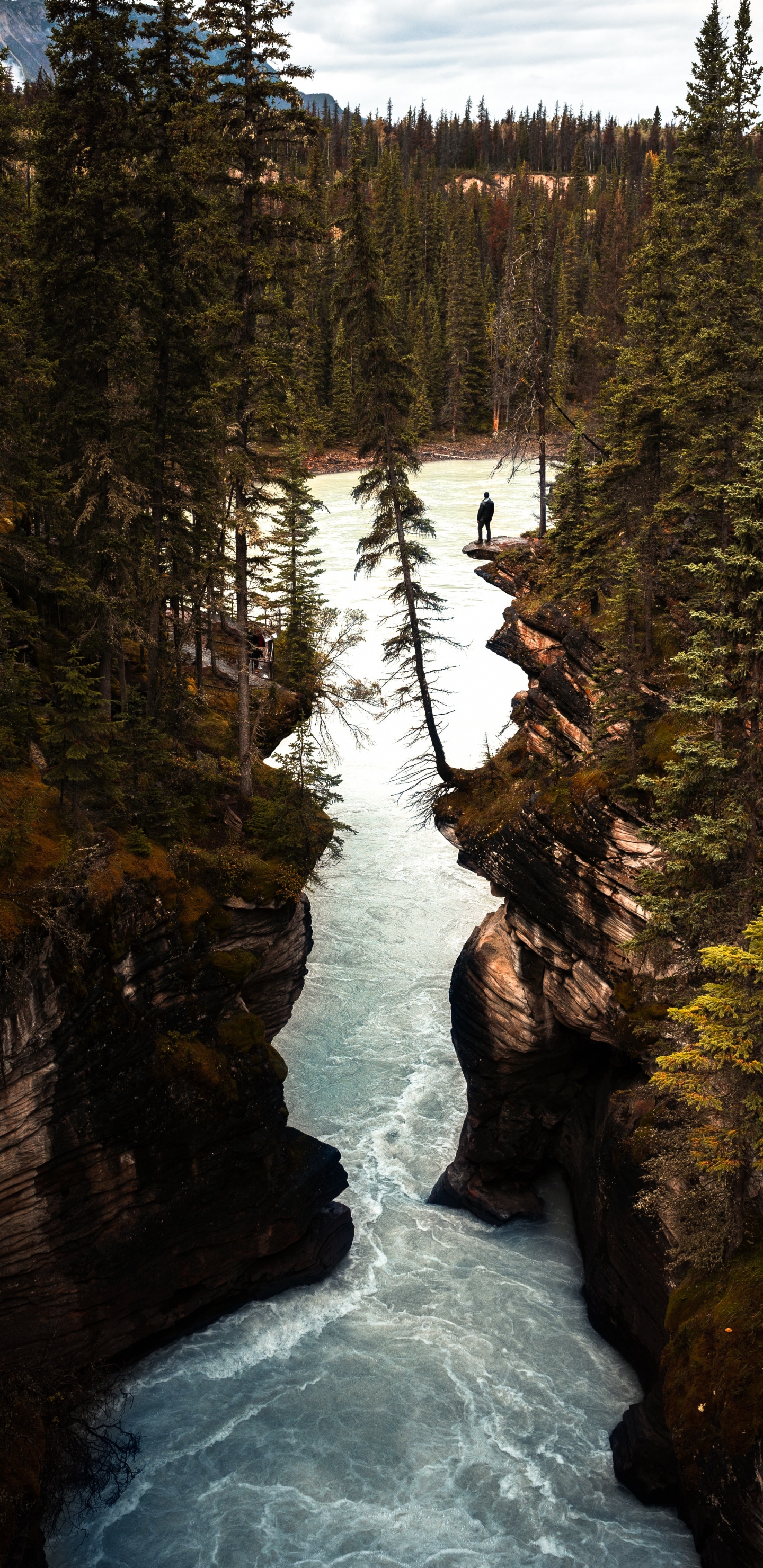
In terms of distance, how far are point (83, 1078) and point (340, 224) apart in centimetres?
1756

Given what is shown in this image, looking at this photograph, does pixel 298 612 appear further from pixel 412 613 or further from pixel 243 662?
pixel 243 662

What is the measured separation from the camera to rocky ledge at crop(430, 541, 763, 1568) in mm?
13508

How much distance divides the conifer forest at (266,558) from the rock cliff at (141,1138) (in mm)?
270

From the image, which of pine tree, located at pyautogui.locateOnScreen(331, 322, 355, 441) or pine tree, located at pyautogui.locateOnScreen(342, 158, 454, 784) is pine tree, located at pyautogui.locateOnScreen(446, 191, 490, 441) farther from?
pine tree, located at pyautogui.locateOnScreen(342, 158, 454, 784)

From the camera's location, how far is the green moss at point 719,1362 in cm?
1224

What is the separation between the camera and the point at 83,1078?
16547 millimetres

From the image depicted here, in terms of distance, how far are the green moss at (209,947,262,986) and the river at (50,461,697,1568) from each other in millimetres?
6409

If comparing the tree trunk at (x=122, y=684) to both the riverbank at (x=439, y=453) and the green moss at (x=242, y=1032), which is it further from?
the riverbank at (x=439, y=453)

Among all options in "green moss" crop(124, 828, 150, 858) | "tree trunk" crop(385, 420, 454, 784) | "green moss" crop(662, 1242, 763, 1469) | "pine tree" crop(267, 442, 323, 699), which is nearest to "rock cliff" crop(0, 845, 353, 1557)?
"green moss" crop(124, 828, 150, 858)

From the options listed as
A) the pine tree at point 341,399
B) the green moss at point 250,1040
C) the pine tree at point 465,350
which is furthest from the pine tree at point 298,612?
the pine tree at point 465,350

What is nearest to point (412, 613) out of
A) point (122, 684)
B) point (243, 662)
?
point (243, 662)

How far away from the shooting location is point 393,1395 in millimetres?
18078

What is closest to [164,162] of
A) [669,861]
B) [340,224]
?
[340,224]

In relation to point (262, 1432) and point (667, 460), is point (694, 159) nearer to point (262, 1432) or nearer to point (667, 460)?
point (667, 460)
